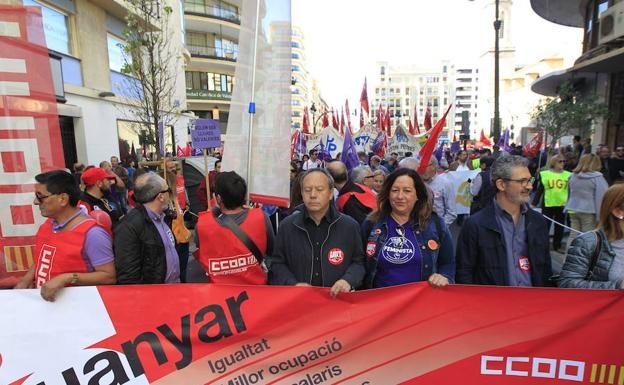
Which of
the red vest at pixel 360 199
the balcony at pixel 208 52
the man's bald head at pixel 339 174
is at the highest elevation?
the balcony at pixel 208 52

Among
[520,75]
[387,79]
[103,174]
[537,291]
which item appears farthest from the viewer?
[387,79]

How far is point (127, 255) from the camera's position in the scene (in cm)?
253

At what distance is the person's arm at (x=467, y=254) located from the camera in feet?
8.51

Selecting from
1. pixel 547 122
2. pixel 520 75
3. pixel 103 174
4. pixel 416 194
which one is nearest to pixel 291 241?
pixel 416 194

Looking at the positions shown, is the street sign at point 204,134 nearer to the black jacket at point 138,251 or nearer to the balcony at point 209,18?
the black jacket at point 138,251

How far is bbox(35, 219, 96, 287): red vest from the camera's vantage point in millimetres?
2379

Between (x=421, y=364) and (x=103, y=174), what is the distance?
407 centimetres

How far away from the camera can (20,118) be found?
2752 mm

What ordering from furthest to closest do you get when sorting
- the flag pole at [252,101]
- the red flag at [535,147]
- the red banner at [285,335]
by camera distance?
1. the red flag at [535,147]
2. the flag pole at [252,101]
3. the red banner at [285,335]

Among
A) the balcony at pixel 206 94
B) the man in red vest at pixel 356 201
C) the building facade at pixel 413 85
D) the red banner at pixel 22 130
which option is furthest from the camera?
the building facade at pixel 413 85

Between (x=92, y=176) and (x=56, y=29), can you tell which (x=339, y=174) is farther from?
(x=56, y=29)

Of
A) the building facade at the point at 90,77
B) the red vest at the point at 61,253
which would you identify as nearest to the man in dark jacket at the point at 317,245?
the red vest at the point at 61,253

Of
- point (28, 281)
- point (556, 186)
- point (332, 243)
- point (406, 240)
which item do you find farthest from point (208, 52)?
point (406, 240)

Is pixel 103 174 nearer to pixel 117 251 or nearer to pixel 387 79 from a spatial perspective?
pixel 117 251
